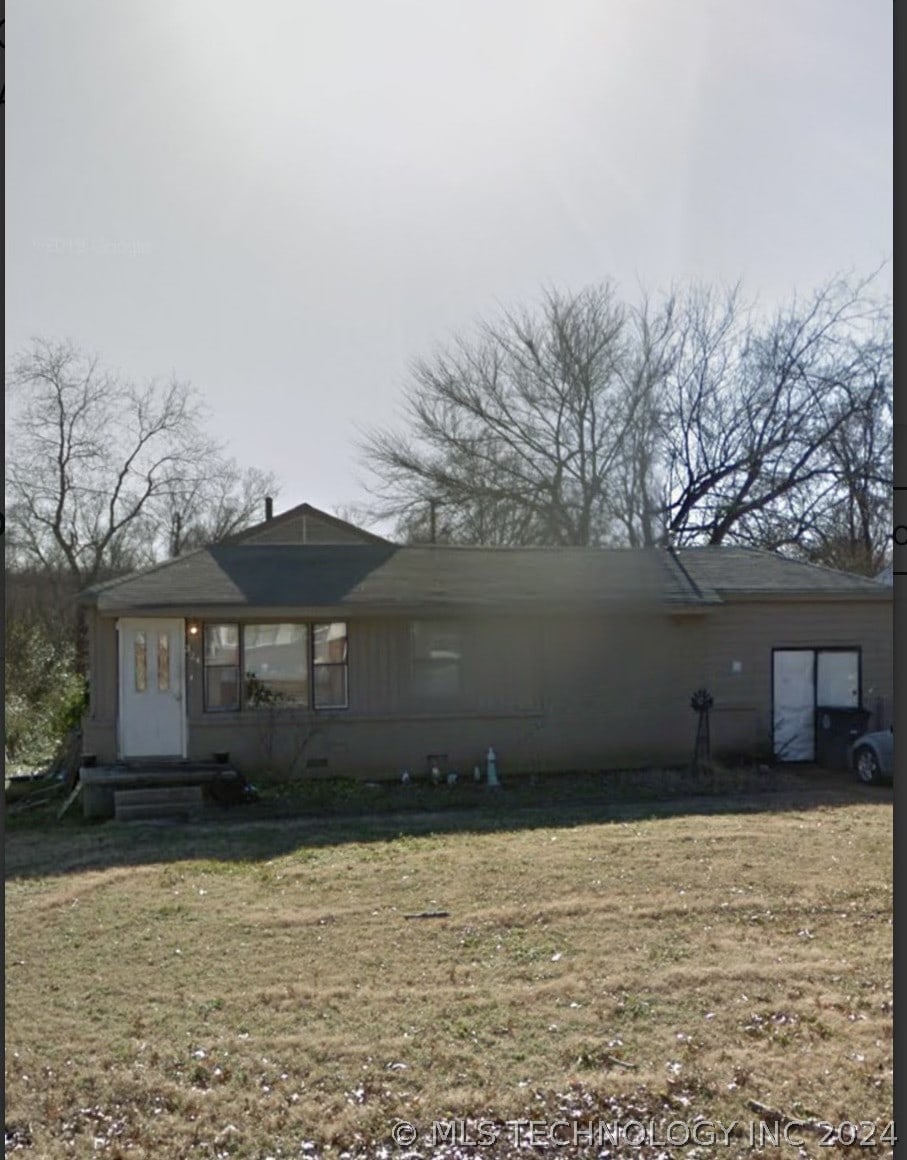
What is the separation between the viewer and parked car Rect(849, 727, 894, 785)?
479 inches

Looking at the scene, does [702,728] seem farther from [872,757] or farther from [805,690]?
[872,757]

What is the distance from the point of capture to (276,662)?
12.9 meters

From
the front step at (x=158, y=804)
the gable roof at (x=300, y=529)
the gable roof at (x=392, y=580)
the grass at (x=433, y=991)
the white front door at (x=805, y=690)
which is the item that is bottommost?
the front step at (x=158, y=804)

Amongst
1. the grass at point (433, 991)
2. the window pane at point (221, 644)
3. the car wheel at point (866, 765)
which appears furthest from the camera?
the window pane at point (221, 644)

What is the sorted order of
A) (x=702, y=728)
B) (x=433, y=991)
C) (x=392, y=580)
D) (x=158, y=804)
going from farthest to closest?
(x=392, y=580)
(x=702, y=728)
(x=158, y=804)
(x=433, y=991)

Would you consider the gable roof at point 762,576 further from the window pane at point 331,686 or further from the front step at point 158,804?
the front step at point 158,804

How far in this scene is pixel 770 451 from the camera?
27656mm

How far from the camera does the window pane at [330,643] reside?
42.7 feet

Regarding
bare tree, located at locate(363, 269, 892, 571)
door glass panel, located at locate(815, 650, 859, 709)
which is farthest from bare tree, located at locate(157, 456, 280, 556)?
door glass panel, located at locate(815, 650, 859, 709)

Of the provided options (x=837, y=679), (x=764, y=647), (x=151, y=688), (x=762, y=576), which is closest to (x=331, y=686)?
(x=151, y=688)

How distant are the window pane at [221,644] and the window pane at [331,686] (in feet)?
4.14

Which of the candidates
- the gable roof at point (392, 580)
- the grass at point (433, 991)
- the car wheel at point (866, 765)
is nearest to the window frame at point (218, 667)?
the gable roof at point (392, 580)

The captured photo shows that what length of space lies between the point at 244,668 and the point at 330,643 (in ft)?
4.39

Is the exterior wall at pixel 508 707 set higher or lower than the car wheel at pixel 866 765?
higher
